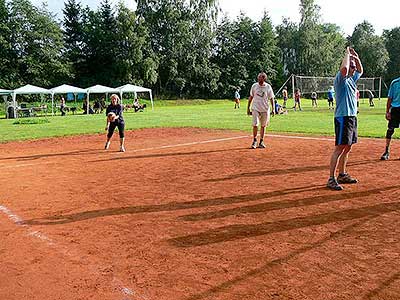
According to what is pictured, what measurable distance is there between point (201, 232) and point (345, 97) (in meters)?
Answer: 3.51

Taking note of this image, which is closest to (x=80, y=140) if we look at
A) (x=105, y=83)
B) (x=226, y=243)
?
(x=226, y=243)

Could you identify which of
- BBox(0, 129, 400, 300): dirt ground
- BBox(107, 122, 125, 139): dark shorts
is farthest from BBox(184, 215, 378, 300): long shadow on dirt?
BBox(107, 122, 125, 139): dark shorts

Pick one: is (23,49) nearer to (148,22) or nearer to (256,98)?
(148,22)

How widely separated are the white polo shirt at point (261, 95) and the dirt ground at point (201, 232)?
2.89 meters

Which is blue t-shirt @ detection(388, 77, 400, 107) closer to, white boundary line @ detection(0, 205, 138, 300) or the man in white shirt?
the man in white shirt

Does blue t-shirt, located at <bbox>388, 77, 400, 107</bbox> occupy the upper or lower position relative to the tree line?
lower

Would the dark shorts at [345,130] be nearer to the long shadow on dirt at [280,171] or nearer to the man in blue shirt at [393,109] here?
the long shadow on dirt at [280,171]

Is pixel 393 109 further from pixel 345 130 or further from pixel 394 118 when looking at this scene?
pixel 345 130

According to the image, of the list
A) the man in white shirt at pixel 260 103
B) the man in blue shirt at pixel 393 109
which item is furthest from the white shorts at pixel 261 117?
the man in blue shirt at pixel 393 109

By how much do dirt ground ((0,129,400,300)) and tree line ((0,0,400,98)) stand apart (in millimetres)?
51086

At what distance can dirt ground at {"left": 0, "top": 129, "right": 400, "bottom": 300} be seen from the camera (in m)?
3.39

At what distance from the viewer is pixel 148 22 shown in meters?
60.4

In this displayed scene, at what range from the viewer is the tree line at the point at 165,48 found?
56.9 m

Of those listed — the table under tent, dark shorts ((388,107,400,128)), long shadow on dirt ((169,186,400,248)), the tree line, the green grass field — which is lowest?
long shadow on dirt ((169,186,400,248))
